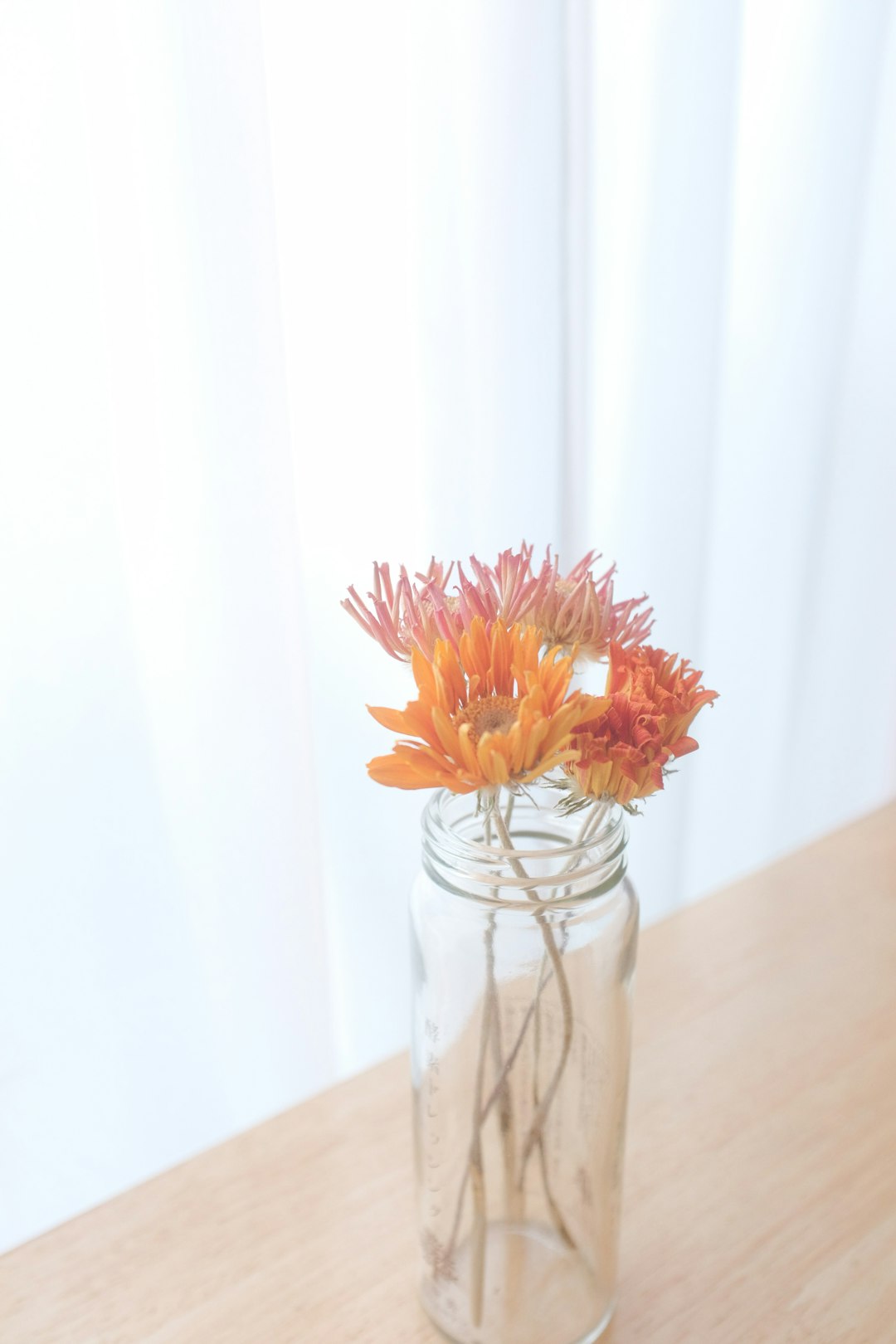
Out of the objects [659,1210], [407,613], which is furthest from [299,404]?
[659,1210]

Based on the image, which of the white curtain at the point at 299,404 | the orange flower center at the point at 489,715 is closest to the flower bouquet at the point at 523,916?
the orange flower center at the point at 489,715

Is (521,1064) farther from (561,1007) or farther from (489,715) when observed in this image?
(489,715)

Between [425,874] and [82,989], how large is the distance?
48 cm

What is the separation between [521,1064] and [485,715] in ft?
0.55

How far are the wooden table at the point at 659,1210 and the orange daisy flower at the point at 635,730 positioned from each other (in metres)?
0.29

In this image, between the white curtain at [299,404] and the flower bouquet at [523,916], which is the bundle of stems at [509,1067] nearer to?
the flower bouquet at [523,916]

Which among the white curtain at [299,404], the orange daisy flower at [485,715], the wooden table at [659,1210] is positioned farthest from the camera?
the white curtain at [299,404]

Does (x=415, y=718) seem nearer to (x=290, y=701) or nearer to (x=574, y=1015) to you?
(x=574, y=1015)

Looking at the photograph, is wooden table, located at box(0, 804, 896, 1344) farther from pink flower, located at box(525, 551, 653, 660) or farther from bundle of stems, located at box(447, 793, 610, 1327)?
pink flower, located at box(525, 551, 653, 660)

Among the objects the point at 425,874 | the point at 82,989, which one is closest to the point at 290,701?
the point at 82,989

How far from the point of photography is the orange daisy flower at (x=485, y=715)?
377mm

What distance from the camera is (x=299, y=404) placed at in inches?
32.9

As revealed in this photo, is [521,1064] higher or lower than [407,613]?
lower

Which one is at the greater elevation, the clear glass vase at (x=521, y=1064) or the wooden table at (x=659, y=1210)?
the clear glass vase at (x=521, y=1064)
